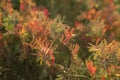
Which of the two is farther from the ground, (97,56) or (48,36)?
(48,36)

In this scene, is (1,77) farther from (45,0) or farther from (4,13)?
(45,0)

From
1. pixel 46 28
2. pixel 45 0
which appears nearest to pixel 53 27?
pixel 46 28

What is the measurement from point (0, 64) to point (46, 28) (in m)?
0.71

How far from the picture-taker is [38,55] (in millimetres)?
3301

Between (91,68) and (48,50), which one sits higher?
(48,50)

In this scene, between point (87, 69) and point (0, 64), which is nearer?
point (87, 69)

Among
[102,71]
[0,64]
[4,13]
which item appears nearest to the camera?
[102,71]

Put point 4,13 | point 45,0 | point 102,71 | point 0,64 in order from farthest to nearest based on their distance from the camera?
point 45,0
point 4,13
point 0,64
point 102,71

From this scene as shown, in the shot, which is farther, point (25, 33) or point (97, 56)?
point (25, 33)

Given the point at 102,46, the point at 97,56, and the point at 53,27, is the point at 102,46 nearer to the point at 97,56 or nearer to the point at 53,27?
the point at 97,56

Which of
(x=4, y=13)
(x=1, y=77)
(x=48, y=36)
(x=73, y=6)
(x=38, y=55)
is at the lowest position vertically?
(x=1, y=77)

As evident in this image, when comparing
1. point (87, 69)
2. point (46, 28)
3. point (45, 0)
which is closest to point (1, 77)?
point (46, 28)

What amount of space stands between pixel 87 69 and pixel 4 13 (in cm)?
145

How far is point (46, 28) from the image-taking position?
12.2 ft
